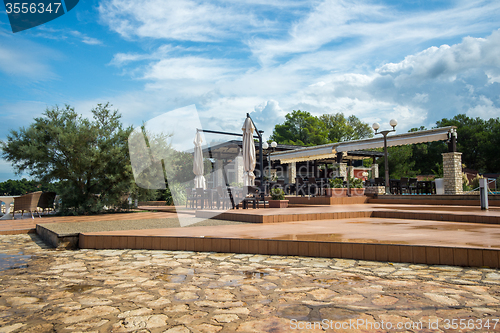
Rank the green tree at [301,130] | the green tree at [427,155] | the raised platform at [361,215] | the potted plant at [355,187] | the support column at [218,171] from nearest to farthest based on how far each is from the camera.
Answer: the raised platform at [361,215]
the potted plant at [355,187]
the support column at [218,171]
the green tree at [427,155]
the green tree at [301,130]

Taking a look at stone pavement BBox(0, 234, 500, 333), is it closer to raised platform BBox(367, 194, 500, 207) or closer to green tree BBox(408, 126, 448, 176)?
raised platform BBox(367, 194, 500, 207)

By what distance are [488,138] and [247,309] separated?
45135mm

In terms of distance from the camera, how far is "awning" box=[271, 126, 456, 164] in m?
14.6

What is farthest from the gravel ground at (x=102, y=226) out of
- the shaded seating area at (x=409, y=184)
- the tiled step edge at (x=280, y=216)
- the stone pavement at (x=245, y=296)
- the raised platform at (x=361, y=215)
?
the shaded seating area at (x=409, y=184)

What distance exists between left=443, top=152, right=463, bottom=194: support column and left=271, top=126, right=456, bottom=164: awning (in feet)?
3.08

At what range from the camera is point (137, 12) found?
11320 millimetres

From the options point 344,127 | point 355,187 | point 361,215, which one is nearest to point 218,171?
point 355,187

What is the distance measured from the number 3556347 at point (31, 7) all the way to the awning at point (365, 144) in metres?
15.1

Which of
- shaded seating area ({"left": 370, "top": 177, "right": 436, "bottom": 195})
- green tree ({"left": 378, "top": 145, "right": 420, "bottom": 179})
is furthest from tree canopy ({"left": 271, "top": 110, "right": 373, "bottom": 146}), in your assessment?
shaded seating area ({"left": 370, "top": 177, "right": 436, "bottom": 195})

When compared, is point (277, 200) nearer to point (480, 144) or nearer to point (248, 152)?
point (248, 152)

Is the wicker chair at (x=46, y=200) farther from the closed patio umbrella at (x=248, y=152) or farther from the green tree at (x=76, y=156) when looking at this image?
the closed patio umbrella at (x=248, y=152)

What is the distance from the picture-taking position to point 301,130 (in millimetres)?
42781

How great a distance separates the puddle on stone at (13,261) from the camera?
3.67 metres

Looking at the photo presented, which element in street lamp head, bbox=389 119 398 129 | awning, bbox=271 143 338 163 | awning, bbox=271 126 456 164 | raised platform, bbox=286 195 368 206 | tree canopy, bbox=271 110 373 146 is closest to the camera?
raised platform, bbox=286 195 368 206
